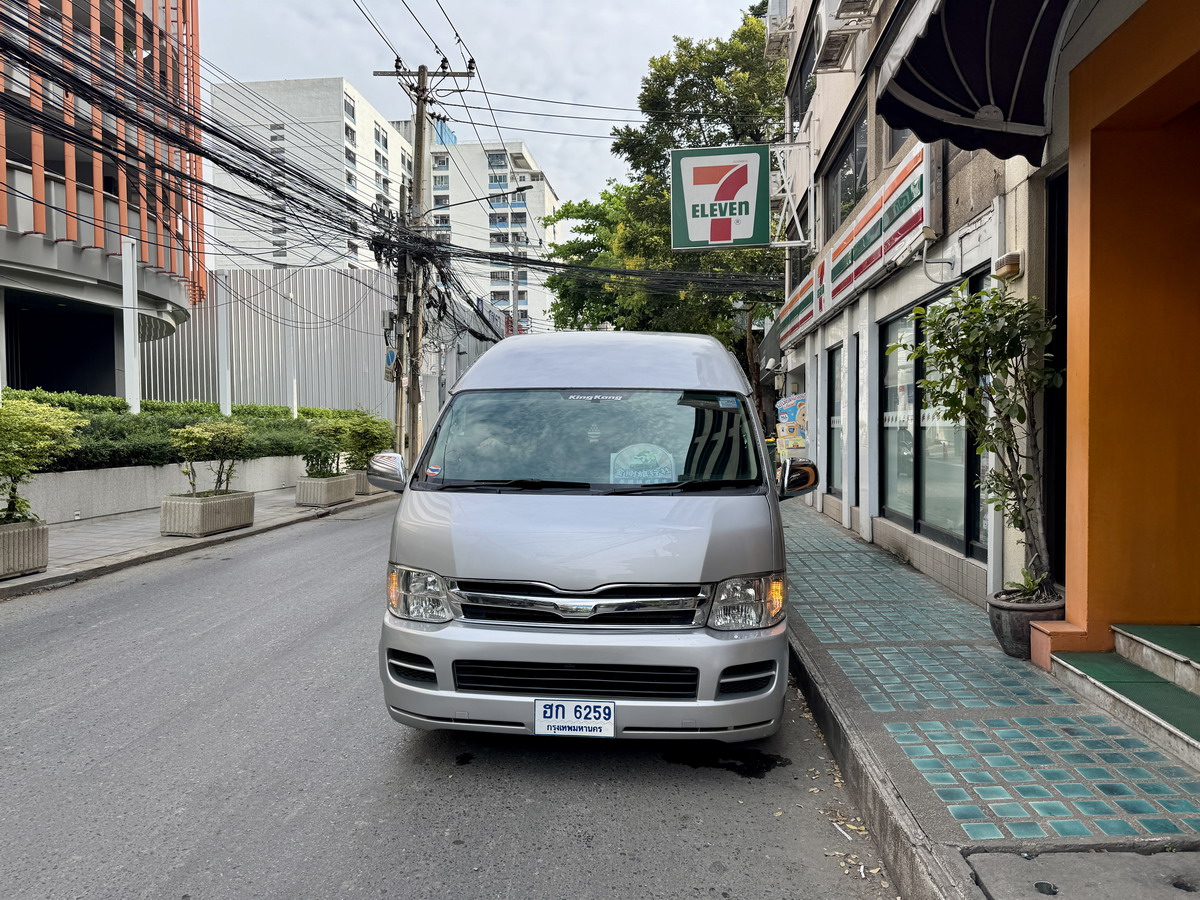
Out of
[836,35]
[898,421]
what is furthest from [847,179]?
[898,421]

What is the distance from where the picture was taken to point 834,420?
47.8 ft

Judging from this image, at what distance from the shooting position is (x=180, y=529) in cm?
1200

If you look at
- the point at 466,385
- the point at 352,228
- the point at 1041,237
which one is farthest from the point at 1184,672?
the point at 352,228

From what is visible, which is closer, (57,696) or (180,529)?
(57,696)

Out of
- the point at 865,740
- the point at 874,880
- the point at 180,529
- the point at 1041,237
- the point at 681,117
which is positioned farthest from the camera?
the point at 681,117

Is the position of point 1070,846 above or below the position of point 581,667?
below

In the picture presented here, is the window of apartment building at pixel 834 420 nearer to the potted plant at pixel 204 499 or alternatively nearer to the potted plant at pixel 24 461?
the potted plant at pixel 204 499

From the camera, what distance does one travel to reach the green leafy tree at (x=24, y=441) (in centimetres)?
812

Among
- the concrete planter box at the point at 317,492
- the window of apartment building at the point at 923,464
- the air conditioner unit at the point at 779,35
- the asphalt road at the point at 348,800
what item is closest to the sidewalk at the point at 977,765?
the asphalt road at the point at 348,800

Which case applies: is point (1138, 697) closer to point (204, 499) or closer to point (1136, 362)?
point (1136, 362)

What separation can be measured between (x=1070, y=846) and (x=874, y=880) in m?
0.66

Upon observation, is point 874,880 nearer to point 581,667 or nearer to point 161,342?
point 581,667

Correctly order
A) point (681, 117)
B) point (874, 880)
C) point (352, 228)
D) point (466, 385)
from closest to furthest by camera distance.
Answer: point (874, 880)
point (466, 385)
point (352, 228)
point (681, 117)

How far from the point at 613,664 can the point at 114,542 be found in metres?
10.4
